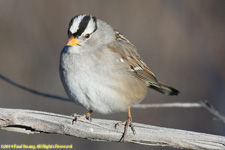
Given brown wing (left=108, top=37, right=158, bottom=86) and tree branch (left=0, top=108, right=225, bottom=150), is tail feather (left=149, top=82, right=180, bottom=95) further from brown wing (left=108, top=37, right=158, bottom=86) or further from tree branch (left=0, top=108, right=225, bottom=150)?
tree branch (left=0, top=108, right=225, bottom=150)

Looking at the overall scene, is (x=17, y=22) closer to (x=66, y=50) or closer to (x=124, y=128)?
(x=66, y=50)

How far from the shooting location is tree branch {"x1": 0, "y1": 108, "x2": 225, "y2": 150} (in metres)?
3.37

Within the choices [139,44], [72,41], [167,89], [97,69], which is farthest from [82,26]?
[139,44]

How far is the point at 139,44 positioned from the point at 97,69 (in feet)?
12.8

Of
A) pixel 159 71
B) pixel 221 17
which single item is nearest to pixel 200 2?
pixel 221 17

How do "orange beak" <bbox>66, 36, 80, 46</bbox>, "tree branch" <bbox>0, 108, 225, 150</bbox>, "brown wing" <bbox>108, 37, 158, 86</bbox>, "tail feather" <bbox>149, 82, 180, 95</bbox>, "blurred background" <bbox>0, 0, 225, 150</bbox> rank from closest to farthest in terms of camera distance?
1. "tree branch" <bbox>0, 108, 225, 150</bbox>
2. "orange beak" <bbox>66, 36, 80, 46</bbox>
3. "brown wing" <bbox>108, 37, 158, 86</bbox>
4. "tail feather" <bbox>149, 82, 180, 95</bbox>
5. "blurred background" <bbox>0, 0, 225, 150</bbox>

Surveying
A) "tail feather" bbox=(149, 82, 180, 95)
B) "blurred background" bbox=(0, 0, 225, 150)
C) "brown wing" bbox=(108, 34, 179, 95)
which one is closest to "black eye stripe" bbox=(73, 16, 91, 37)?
A: "brown wing" bbox=(108, 34, 179, 95)

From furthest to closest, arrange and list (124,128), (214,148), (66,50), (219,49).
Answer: (219,49)
(66,50)
(124,128)
(214,148)

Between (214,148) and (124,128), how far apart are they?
2.90 ft

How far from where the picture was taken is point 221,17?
24.7 feet

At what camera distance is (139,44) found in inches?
302

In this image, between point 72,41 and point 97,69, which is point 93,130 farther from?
point 72,41

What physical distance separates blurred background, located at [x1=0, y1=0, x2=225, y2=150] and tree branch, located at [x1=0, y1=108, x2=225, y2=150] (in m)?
3.20

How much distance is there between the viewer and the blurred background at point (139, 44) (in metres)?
6.94
